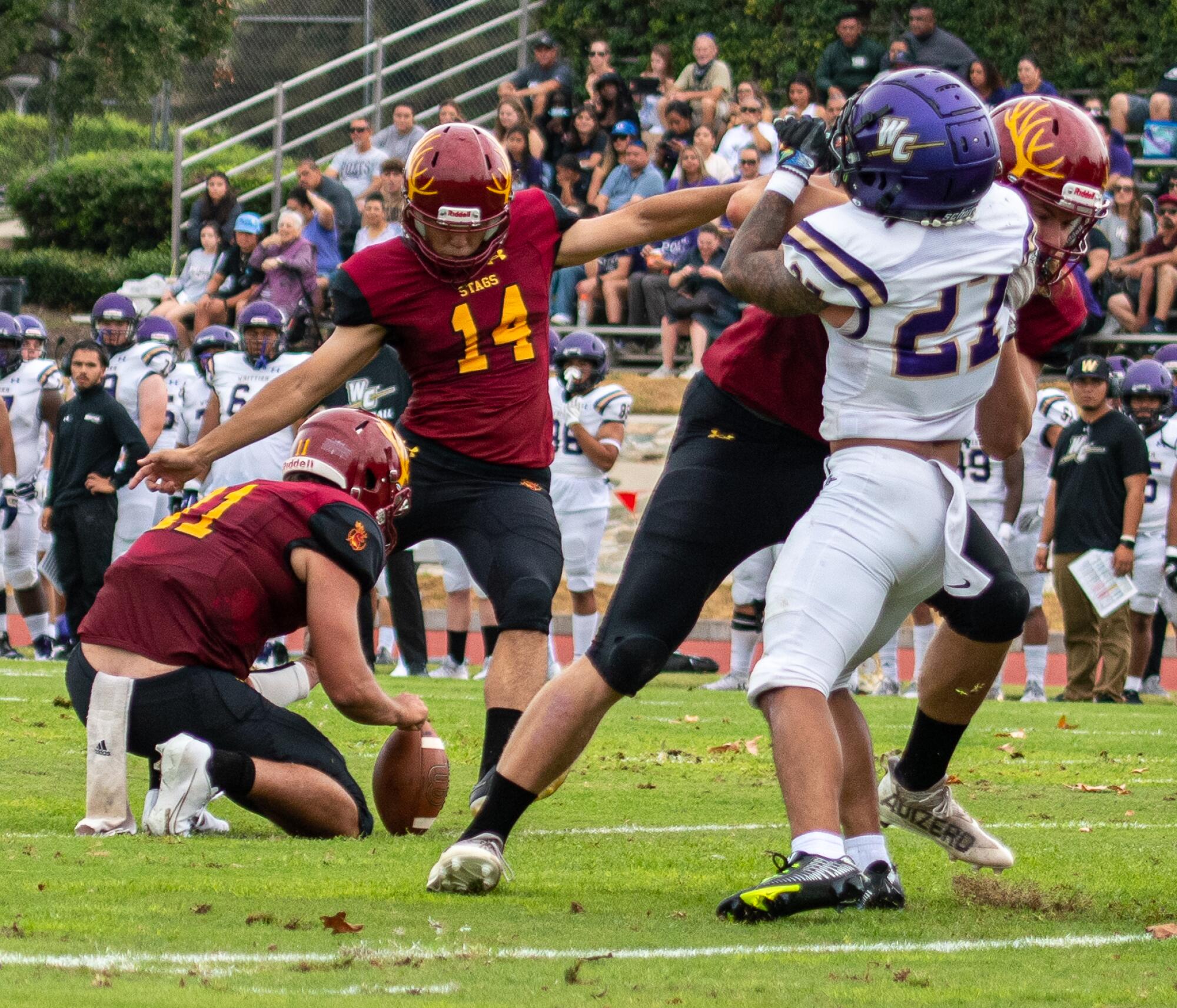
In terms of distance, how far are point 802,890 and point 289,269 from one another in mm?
13796

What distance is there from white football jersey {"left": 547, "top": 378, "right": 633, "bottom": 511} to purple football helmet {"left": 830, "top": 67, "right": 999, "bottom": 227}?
29.0 feet

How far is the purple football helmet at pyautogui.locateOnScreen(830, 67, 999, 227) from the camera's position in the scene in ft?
12.4

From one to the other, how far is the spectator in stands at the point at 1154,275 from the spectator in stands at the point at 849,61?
11.8 feet

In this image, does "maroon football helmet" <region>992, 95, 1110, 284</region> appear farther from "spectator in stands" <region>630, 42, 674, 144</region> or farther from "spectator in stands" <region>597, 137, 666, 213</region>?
"spectator in stands" <region>630, 42, 674, 144</region>

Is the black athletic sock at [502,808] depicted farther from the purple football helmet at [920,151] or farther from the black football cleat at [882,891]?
the purple football helmet at [920,151]

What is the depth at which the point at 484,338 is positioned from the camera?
19.1 ft

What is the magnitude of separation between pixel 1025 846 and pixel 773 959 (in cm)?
197

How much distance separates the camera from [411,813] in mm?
5281

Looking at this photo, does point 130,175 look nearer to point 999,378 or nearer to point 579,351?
point 579,351

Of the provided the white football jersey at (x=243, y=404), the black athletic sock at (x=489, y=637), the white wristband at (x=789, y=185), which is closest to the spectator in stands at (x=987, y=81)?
the white football jersey at (x=243, y=404)

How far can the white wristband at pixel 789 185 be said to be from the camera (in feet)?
13.0

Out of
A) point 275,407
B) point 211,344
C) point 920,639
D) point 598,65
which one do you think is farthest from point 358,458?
point 598,65

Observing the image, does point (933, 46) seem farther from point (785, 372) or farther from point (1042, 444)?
point (785, 372)

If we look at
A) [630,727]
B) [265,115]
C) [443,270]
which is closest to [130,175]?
[265,115]
